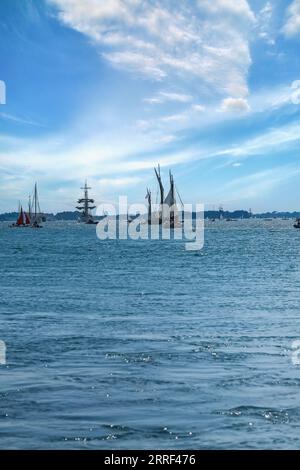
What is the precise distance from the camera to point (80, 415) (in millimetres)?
15289

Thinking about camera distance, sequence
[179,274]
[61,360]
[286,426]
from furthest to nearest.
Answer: [179,274], [61,360], [286,426]

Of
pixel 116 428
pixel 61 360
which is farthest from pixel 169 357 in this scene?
pixel 116 428

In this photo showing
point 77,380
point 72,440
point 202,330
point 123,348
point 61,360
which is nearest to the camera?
point 72,440

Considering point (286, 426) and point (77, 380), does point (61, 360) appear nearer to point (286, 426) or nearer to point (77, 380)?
point (77, 380)

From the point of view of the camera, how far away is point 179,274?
6103cm

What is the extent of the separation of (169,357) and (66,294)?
74.3ft

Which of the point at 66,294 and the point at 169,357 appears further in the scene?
the point at 66,294

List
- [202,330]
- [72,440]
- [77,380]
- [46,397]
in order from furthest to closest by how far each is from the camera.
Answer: [202,330]
[77,380]
[46,397]
[72,440]

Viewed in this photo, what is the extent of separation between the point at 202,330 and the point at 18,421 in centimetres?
1400

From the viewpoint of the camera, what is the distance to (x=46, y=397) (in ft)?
55.4

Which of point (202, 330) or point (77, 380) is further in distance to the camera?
point (202, 330)
